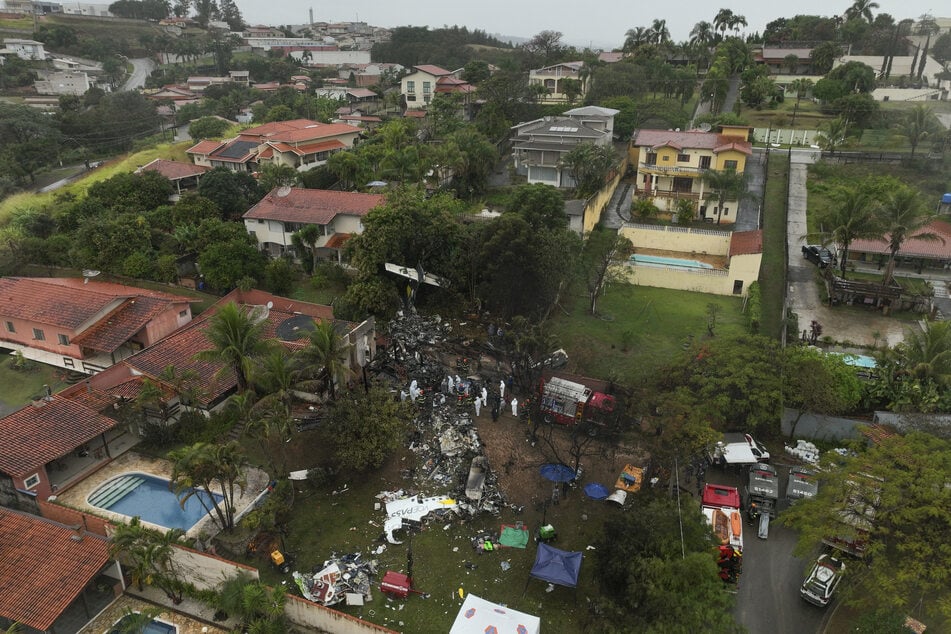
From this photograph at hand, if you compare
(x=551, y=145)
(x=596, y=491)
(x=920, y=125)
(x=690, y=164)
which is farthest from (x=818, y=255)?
(x=596, y=491)

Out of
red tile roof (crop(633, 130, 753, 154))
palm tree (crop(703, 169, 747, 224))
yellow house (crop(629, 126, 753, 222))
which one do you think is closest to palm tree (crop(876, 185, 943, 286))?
palm tree (crop(703, 169, 747, 224))

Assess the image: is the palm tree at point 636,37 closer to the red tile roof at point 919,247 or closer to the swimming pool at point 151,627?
the red tile roof at point 919,247

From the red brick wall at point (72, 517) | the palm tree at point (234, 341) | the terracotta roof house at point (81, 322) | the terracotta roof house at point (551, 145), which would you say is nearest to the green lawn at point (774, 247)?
the terracotta roof house at point (551, 145)

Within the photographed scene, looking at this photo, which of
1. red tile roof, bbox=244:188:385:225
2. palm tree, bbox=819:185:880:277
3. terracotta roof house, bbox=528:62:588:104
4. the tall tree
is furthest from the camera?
terracotta roof house, bbox=528:62:588:104

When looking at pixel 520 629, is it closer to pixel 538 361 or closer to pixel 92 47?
pixel 538 361

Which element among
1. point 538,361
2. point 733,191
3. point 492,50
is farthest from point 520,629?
point 492,50

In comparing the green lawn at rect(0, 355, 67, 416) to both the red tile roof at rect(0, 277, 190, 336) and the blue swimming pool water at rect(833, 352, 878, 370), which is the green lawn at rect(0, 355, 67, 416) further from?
the blue swimming pool water at rect(833, 352, 878, 370)

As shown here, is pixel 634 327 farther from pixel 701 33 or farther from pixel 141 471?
pixel 701 33
